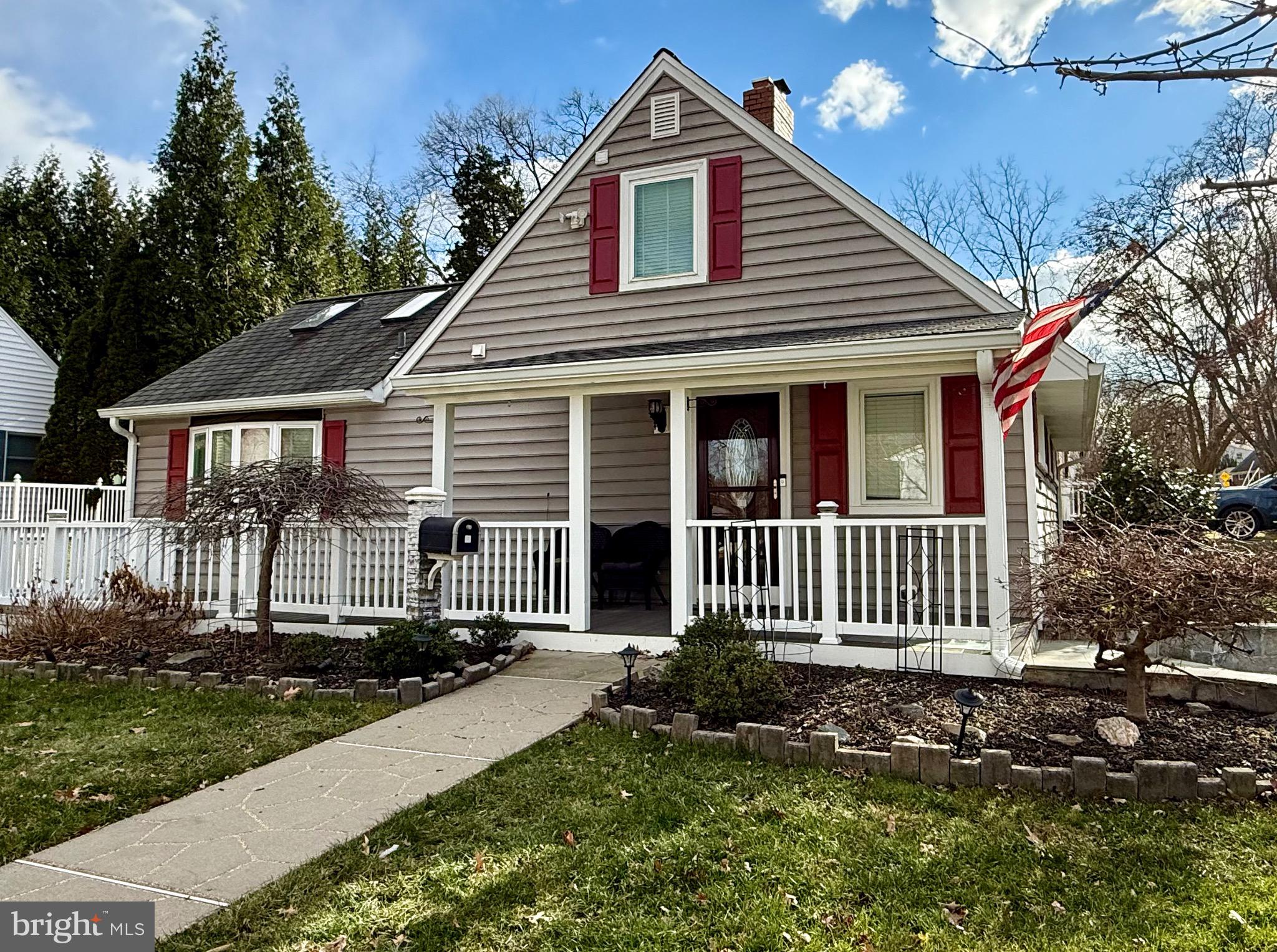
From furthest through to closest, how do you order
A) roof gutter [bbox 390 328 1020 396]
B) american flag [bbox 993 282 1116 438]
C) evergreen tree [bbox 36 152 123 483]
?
evergreen tree [bbox 36 152 123 483] < roof gutter [bbox 390 328 1020 396] < american flag [bbox 993 282 1116 438]

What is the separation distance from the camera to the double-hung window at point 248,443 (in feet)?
34.9

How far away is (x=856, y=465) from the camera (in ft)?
25.3

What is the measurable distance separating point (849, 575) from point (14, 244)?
28.9 m

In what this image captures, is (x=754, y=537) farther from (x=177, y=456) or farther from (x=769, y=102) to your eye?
(x=177, y=456)

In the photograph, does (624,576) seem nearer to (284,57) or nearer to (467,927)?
(467,927)

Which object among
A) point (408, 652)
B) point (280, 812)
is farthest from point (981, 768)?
point (408, 652)

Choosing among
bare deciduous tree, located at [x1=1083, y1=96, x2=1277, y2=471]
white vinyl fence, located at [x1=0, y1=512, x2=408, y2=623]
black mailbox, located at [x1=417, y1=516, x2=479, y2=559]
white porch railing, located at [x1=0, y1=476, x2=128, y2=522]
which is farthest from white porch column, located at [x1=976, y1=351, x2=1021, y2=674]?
bare deciduous tree, located at [x1=1083, y1=96, x2=1277, y2=471]

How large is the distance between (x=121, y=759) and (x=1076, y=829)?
16.3 feet

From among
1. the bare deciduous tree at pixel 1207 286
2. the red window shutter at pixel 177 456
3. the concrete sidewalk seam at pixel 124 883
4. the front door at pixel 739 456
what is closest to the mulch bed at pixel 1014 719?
the concrete sidewalk seam at pixel 124 883

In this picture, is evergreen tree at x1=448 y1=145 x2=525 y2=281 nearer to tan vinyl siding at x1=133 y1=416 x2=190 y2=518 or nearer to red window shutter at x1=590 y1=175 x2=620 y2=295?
tan vinyl siding at x1=133 y1=416 x2=190 y2=518

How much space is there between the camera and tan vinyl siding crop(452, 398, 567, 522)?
30.9 ft

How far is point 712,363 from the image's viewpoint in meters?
6.72

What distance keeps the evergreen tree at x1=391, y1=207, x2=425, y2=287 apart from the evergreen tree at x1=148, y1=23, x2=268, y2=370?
6369mm

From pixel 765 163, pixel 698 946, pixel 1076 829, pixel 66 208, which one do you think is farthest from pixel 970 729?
pixel 66 208
